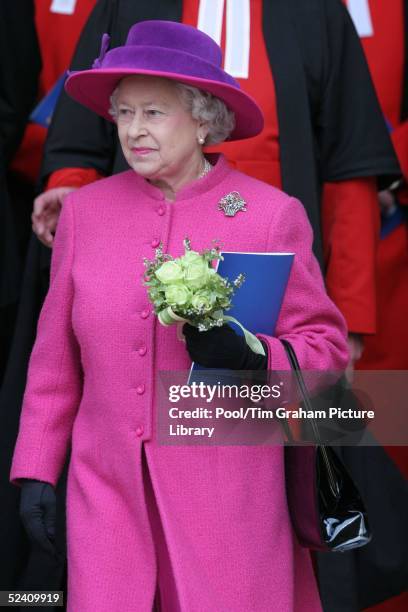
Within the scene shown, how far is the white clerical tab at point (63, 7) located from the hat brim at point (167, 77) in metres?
1.39

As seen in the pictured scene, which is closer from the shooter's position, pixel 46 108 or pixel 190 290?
pixel 190 290

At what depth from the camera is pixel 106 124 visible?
4.14 metres

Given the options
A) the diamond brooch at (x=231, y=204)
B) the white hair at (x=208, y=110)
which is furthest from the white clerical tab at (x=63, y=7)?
the diamond brooch at (x=231, y=204)

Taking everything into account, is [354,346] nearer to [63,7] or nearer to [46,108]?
[46,108]

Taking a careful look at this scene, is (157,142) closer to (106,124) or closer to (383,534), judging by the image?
(106,124)

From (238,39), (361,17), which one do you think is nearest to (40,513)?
(238,39)

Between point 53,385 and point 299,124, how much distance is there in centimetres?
126

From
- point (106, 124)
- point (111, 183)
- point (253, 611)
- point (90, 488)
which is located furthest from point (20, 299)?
point (253, 611)

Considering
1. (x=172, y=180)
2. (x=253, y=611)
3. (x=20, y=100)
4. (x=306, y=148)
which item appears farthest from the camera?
(x=20, y=100)

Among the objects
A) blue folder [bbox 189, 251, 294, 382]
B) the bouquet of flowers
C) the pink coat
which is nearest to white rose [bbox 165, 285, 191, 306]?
the bouquet of flowers

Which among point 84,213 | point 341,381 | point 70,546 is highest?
point 84,213

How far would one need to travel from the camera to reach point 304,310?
328 centimetres

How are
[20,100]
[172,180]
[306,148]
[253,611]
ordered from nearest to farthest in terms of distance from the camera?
[253,611]
[172,180]
[306,148]
[20,100]

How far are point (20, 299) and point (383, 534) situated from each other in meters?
1.40
